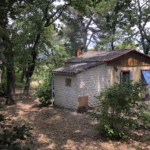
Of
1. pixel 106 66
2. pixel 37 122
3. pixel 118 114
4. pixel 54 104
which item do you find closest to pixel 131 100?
pixel 118 114

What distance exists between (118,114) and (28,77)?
440 inches

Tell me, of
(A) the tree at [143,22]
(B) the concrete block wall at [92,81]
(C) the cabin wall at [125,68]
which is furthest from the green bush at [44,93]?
(A) the tree at [143,22]

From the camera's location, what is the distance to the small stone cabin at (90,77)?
904cm

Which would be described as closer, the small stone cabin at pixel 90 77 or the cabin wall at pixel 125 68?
the small stone cabin at pixel 90 77

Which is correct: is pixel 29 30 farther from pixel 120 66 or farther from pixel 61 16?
pixel 120 66

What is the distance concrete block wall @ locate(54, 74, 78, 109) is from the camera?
29.8ft

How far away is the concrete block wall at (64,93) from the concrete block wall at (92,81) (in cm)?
40

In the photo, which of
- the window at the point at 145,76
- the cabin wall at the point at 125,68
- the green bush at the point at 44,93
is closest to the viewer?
the green bush at the point at 44,93

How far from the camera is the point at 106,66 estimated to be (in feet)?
33.8

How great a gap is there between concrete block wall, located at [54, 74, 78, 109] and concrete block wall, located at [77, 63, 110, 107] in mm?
400

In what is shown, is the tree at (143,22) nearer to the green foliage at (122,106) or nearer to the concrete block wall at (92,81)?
the concrete block wall at (92,81)

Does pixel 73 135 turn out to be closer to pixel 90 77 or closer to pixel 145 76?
pixel 90 77

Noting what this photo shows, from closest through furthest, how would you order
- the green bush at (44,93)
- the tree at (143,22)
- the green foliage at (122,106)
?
1. the green foliage at (122,106)
2. the green bush at (44,93)
3. the tree at (143,22)

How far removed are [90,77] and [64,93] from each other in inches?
82.4
